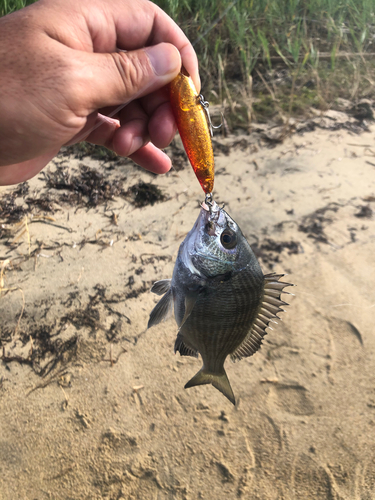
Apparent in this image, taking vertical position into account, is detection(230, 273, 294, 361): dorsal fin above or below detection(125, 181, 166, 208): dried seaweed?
above

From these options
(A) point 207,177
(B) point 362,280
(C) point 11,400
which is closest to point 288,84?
(B) point 362,280

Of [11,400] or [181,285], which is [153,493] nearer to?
[11,400]

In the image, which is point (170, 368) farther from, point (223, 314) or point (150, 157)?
point (150, 157)

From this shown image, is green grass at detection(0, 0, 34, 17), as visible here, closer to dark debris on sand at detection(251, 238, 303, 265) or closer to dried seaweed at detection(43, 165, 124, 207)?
dried seaweed at detection(43, 165, 124, 207)

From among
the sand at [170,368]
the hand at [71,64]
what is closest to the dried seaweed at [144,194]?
the sand at [170,368]

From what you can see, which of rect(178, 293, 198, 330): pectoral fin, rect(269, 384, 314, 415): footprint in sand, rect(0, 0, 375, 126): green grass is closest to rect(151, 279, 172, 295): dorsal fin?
rect(178, 293, 198, 330): pectoral fin

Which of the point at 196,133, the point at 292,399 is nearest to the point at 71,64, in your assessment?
the point at 196,133

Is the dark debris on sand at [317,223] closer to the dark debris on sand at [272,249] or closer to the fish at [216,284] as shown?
the dark debris on sand at [272,249]
